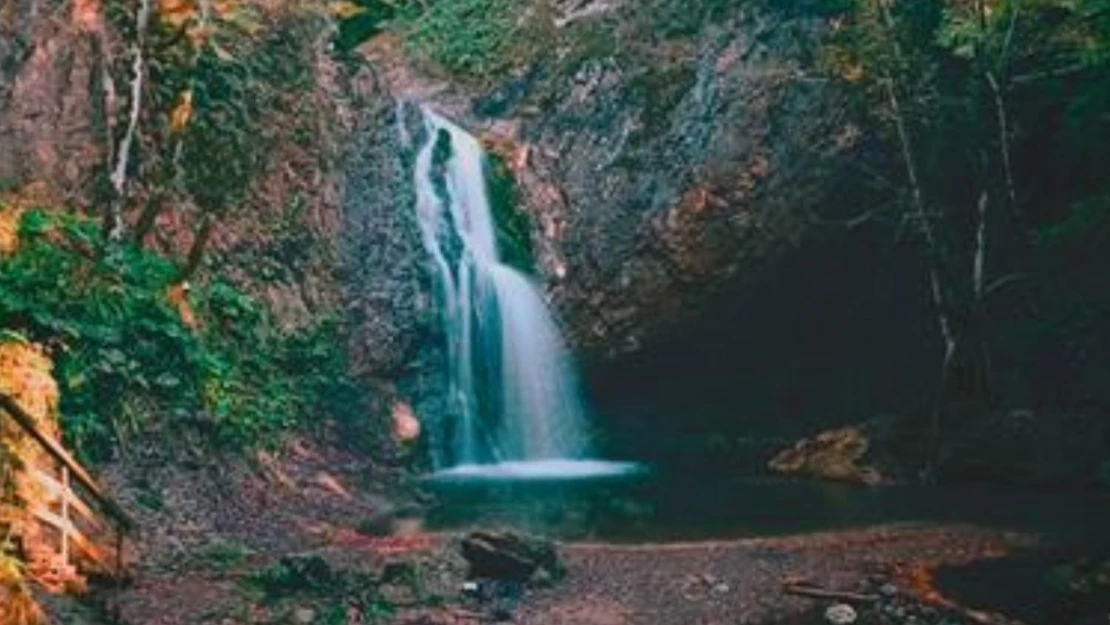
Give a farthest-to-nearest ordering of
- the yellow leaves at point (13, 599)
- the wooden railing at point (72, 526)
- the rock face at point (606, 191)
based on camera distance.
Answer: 1. the rock face at point (606, 191)
2. the wooden railing at point (72, 526)
3. the yellow leaves at point (13, 599)

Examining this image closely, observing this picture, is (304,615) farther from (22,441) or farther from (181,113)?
(181,113)

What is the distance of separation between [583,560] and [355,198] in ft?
34.1

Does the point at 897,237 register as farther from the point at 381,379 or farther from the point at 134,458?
the point at 134,458

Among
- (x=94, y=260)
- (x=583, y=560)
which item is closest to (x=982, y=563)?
(x=583, y=560)

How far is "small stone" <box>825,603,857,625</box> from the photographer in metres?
10.2

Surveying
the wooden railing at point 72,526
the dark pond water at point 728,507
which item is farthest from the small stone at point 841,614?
the wooden railing at point 72,526

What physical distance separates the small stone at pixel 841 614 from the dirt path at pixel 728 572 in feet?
0.82

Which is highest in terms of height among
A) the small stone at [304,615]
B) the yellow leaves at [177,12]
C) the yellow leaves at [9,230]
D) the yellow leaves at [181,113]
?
the yellow leaves at [177,12]

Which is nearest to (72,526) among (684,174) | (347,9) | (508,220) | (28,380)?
(28,380)

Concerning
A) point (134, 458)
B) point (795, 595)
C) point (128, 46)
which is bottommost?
point (795, 595)

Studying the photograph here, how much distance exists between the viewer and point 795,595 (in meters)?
11.2

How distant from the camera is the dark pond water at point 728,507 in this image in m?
14.4

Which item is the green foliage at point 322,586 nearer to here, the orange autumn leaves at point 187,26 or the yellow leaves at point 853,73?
the orange autumn leaves at point 187,26

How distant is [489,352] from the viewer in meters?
20.8
